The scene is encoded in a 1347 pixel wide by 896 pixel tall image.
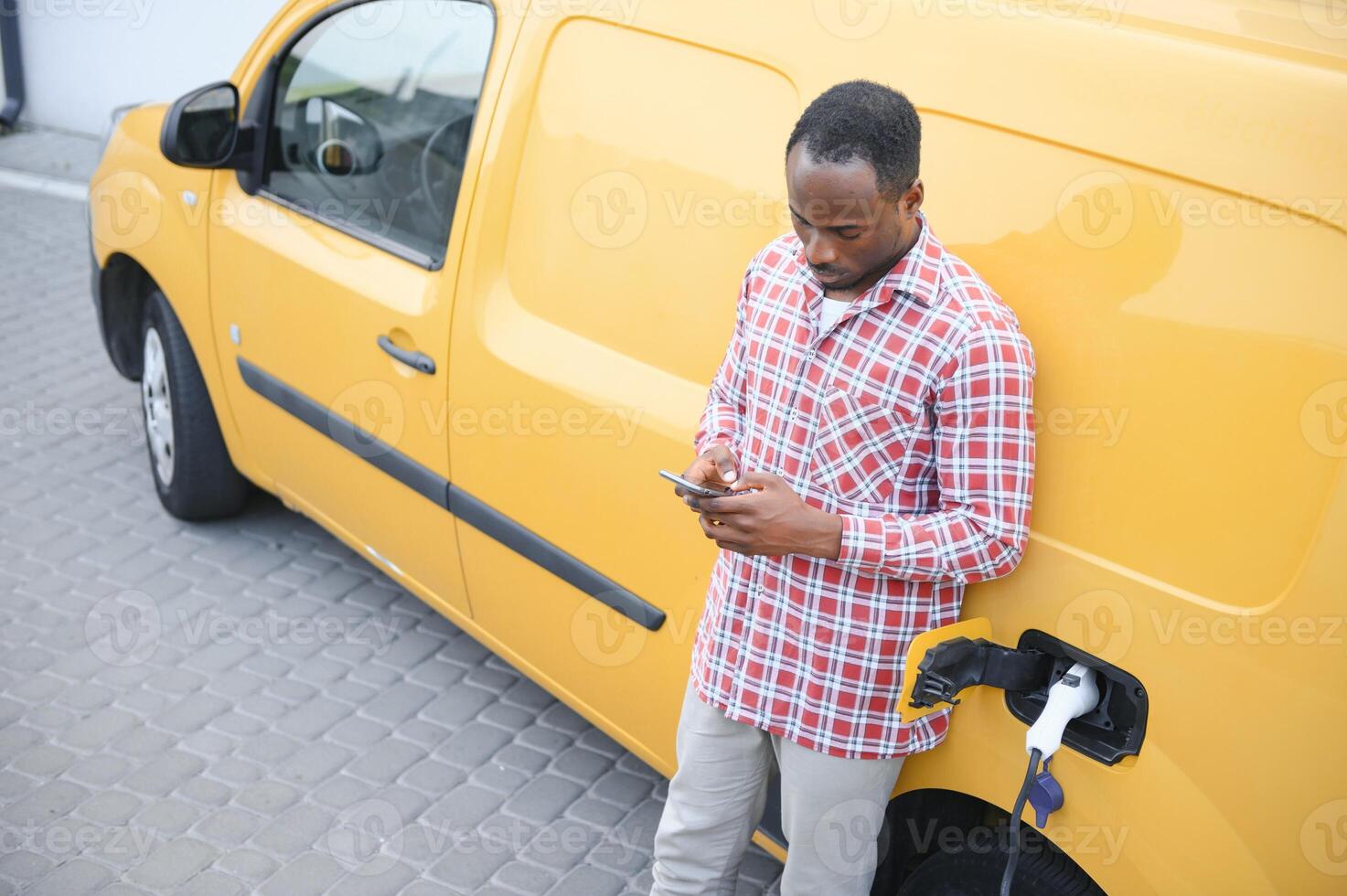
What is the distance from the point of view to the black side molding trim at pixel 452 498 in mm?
2832

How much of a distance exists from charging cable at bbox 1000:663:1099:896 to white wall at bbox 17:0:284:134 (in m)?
7.70

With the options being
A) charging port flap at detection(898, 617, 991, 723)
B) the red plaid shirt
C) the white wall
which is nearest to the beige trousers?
the red plaid shirt

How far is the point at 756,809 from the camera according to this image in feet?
7.98

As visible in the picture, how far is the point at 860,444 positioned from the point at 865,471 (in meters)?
0.05

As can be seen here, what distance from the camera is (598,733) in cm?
365

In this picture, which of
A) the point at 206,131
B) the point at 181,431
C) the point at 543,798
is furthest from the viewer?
the point at 181,431

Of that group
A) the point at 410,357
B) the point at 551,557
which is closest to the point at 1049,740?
the point at 551,557

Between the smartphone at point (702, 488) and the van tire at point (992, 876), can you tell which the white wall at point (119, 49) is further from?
the van tire at point (992, 876)

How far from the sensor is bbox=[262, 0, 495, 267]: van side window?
326cm

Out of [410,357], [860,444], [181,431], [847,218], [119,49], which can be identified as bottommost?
[181,431]

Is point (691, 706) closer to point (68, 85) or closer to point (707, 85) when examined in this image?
point (707, 85)

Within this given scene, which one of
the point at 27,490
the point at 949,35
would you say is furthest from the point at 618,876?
the point at 27,490

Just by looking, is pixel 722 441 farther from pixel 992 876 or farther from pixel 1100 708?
Result: pixel 992 876

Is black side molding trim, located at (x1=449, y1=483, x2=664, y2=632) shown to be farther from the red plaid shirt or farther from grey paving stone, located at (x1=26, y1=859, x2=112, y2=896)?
grey paving stone, located at (x1=26, y1=859, x2=112, y2=896)
